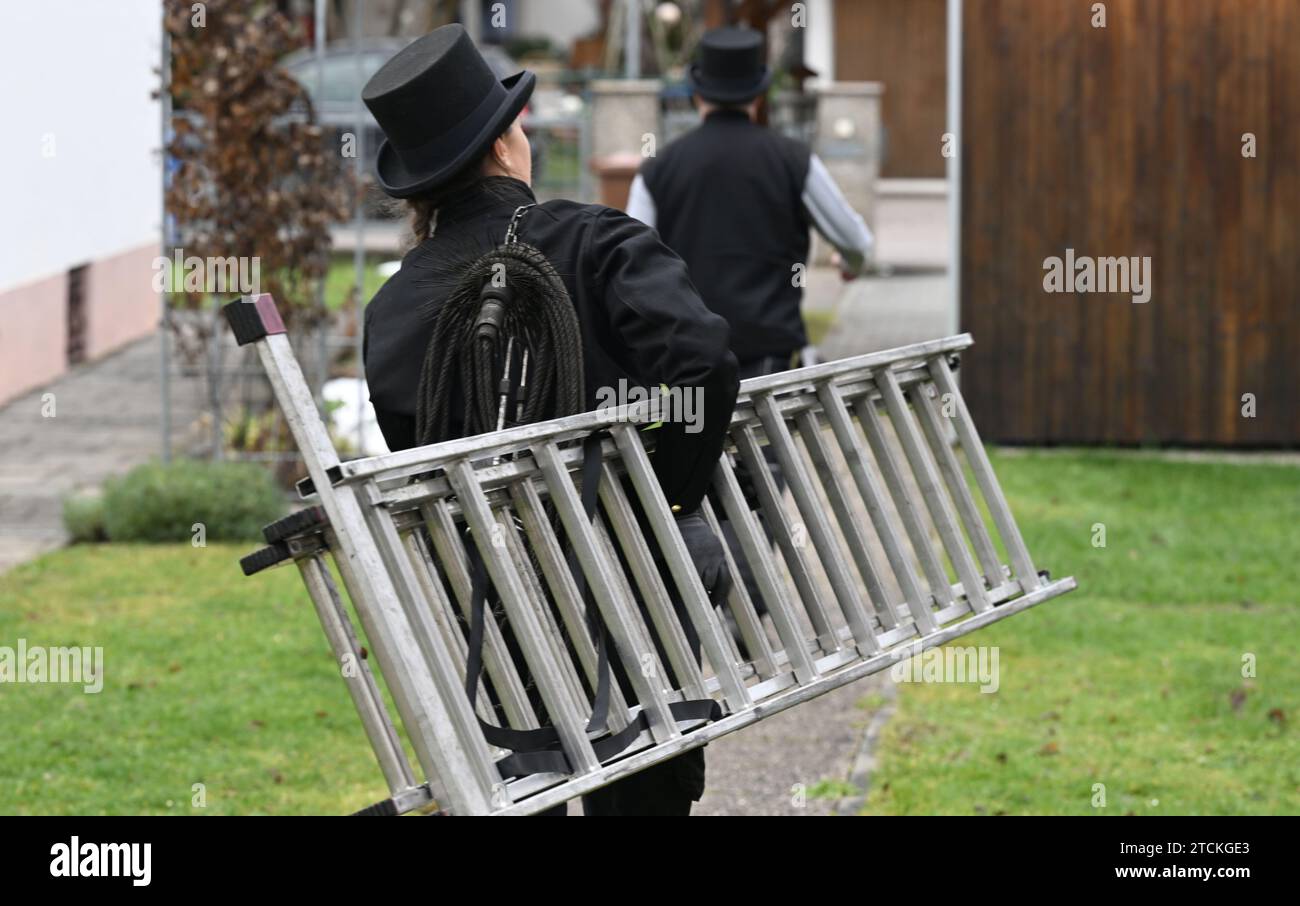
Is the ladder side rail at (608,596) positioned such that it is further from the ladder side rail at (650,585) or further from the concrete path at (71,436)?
the concrete path at (71,436)

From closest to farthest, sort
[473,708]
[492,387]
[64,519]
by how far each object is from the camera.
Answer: [473,708] → [492,387] → [64,519]

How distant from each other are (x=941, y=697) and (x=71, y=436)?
21.1 feet

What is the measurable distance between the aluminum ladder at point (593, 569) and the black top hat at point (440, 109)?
0.61 meters

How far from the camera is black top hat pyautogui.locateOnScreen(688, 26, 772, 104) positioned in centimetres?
714

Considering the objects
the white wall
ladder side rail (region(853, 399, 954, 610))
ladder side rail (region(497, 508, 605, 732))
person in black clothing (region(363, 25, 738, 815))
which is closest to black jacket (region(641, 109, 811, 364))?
ladder side rail (region(853, 399, 954, 610))

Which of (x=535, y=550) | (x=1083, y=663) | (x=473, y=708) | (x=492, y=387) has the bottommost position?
(x=1083, y=663)

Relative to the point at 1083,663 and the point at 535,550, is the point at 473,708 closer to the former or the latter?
the point at 535,550

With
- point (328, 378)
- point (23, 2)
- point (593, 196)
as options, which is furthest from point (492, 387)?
point (593, 196)

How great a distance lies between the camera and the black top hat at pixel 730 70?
7.14 meters

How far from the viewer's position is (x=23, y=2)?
11570 mm

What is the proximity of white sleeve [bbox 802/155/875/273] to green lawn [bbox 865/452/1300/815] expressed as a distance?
1.51 metres

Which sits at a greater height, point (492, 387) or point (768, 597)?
point (492, 387)

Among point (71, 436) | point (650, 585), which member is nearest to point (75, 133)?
point (71, 436)
